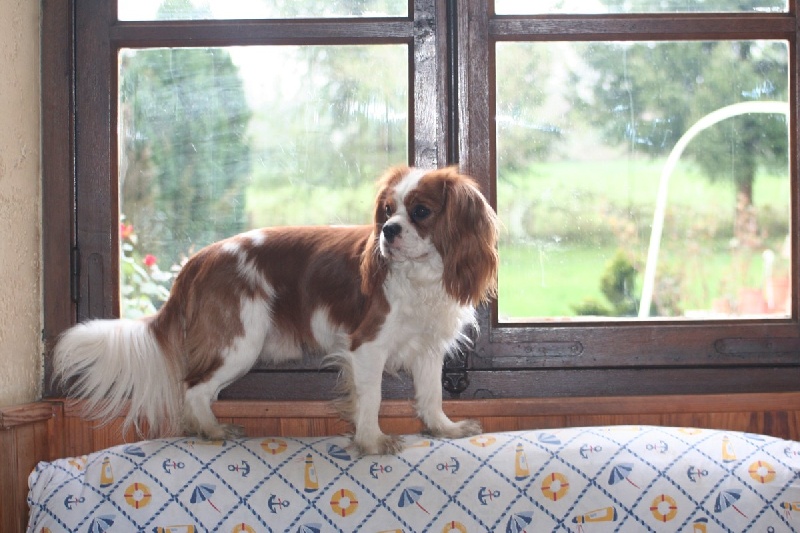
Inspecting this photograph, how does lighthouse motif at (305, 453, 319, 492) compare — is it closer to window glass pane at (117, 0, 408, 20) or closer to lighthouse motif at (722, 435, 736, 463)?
lighthouse motif at (722, 435, 736, 463)

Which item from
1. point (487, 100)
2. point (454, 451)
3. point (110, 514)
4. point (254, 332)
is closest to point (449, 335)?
point (454, 451)

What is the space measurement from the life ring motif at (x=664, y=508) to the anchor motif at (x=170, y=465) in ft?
3.40

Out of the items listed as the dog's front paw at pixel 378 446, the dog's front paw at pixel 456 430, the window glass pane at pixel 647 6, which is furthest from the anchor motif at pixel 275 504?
the window glass pane at pixel 647 6

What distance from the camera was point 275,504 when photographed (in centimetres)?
184

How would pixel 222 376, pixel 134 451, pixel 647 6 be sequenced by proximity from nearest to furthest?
pixel 134 451 < pixel 222 376 < pixel 647 6

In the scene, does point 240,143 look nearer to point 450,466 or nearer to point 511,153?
point 511,153

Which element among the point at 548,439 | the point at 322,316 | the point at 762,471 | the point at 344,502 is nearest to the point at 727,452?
the point at 762,471

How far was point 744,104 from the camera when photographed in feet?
7.66

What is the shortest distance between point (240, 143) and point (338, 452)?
92 centimetres

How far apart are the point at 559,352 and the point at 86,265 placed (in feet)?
4.28

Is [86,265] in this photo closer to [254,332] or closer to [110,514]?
[254,332]

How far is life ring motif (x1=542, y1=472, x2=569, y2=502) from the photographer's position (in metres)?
1.83

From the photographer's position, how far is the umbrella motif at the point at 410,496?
1831 millimetres

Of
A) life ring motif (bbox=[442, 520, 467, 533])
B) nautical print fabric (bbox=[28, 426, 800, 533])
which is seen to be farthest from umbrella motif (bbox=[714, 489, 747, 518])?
life ring motif (bbox=[442, 520, 467, 533])
